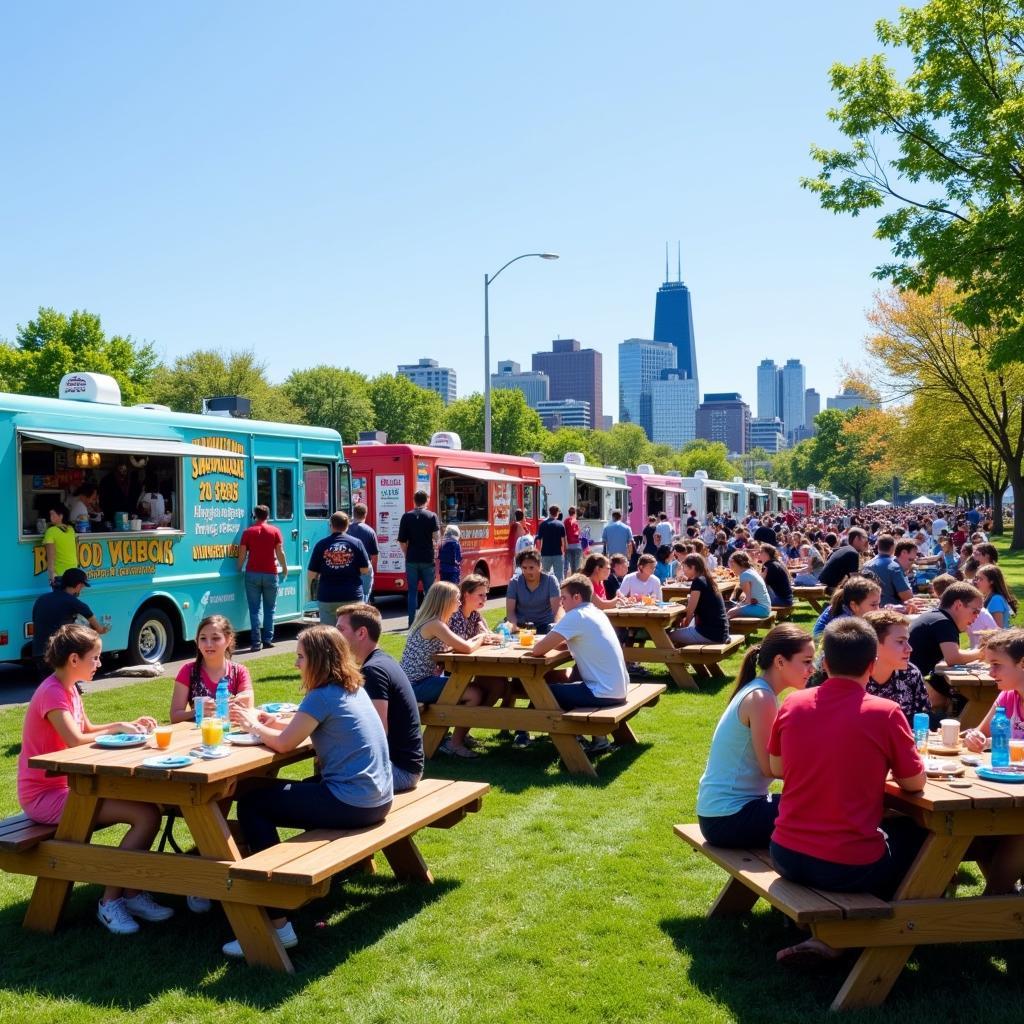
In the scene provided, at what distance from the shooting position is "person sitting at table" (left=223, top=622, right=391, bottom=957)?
4.57 meters

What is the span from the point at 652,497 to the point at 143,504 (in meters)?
24.5

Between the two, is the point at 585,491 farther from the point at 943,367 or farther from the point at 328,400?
the point at 328,400

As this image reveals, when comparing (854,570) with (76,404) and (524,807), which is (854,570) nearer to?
(524,807)

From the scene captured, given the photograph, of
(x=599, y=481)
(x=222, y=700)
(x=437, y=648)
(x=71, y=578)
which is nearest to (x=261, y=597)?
(x=71, y=578)

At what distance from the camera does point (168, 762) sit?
4359 millimetres

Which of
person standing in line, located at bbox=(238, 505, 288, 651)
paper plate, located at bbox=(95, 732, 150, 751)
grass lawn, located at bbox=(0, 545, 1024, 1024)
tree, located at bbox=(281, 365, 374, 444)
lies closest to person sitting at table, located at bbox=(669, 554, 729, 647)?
grass lawn, located at bbox=(0, 545, 1024, 1024)

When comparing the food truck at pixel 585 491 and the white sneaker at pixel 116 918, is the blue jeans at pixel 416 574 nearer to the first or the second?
the food truck at pixel 585 491

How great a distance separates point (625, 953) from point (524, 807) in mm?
2142

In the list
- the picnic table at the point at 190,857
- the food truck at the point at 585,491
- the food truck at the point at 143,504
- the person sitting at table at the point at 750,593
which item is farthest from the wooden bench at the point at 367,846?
the food truck at the point at 585,491

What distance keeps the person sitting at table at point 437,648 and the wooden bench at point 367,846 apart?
1.94 meters

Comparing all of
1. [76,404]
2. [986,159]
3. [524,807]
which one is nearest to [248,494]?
[76,404]

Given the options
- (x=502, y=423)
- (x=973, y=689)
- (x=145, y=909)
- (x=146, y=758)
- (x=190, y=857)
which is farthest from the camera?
(x=502, y=423)

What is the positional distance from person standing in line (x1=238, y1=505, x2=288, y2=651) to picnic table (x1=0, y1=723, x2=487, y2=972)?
795 cm

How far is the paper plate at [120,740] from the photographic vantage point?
4.71 meters
